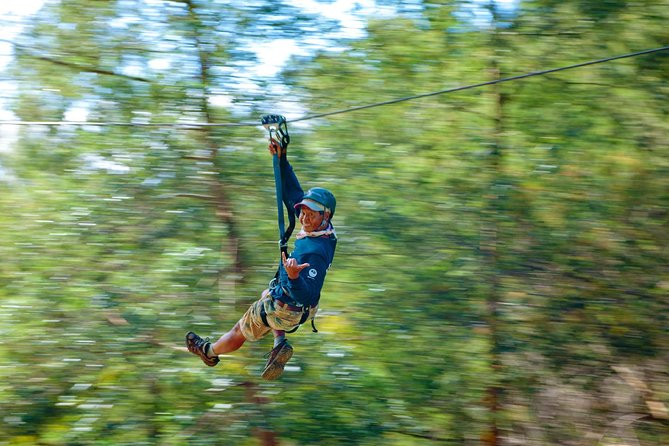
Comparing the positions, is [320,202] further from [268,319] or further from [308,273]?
[268,319]

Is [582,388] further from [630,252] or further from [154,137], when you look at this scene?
[154,137]

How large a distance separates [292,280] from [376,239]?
3.80 m

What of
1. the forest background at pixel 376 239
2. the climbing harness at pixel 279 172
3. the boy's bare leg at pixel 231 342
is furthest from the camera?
the forest background at pixel 376 239

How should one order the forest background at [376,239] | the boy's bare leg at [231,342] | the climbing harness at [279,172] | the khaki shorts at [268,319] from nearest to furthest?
the climbing harness at [279,172] < the khaki shorts at [268,319] < the boy's bare leg at [231,342] < the forest background at [376,239]

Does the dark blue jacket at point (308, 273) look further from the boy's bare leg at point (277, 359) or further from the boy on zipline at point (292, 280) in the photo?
the boy's bare leg at point (277, 359)

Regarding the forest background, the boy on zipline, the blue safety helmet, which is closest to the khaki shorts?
the boy on zipline

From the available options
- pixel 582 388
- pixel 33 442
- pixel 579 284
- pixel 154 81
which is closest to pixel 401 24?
pixel 154 81

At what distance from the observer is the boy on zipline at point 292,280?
4211mm

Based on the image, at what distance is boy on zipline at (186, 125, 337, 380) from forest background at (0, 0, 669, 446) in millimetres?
3175

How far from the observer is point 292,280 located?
4.13 metres

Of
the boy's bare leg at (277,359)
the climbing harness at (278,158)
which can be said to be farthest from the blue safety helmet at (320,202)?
the boy's bare leg at (277,359)

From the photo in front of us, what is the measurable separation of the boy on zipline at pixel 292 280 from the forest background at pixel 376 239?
318 centimetres

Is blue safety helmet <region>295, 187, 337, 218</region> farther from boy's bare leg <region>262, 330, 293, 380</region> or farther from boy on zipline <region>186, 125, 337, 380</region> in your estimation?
boy's bare leg <region>262, 330, 293, 380</region>

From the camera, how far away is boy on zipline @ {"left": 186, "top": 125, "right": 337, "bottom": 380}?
4211mm
